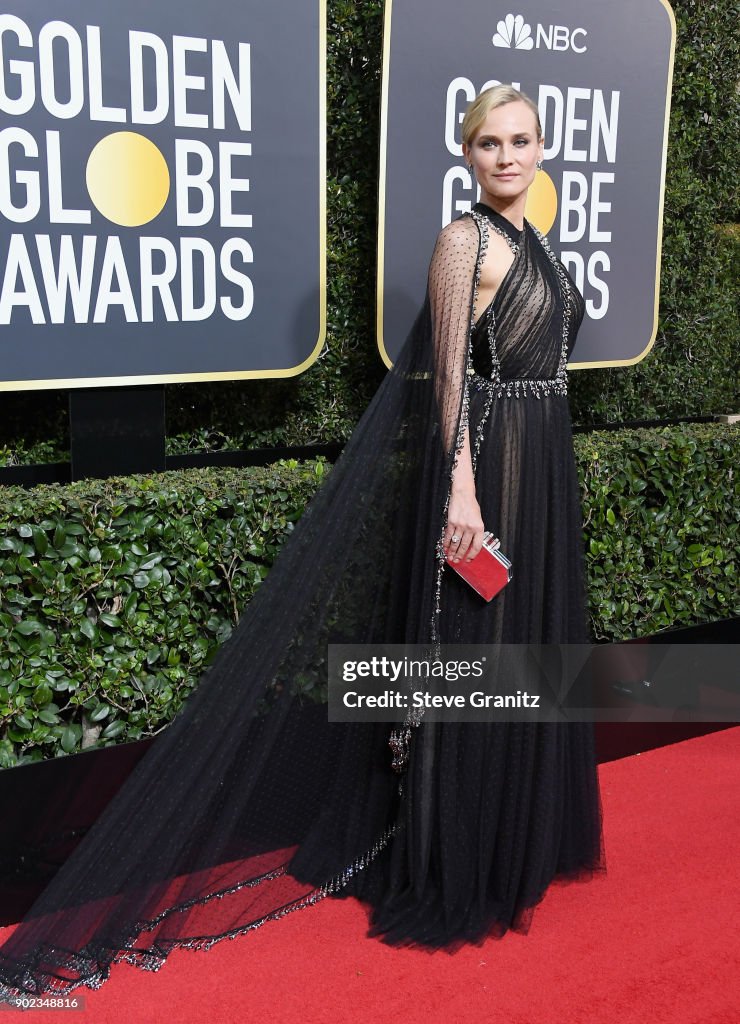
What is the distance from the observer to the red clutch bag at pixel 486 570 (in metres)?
2.42

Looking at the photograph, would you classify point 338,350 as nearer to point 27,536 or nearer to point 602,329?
Answer: point 602,329

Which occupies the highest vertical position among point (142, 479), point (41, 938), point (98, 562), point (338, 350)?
point (338, 350)

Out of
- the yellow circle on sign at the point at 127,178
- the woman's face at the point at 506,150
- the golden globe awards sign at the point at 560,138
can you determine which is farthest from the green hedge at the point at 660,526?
the yellow circle on sign at the point at 127,178

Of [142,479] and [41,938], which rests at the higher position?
[142,479]

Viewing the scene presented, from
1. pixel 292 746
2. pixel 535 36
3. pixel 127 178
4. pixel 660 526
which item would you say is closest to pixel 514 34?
pixel 535 36

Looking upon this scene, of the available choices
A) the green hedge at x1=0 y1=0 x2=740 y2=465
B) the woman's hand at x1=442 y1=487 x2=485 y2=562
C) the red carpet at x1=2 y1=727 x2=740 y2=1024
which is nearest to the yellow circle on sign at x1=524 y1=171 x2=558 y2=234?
the green hedge at x1=0 y1=0 x2=740 y2=465

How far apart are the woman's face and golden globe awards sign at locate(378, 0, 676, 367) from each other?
946mm

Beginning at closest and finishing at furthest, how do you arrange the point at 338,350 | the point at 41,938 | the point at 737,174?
1. the point at 41,938
2. the point at 338,350
3. the point at 737,174

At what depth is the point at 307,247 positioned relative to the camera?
3.12m

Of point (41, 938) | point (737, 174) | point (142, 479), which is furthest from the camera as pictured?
point (737, 174)

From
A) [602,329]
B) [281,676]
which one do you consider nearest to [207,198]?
[281,676]

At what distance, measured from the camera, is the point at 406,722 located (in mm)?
2562

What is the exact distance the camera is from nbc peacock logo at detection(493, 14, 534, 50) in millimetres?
3402

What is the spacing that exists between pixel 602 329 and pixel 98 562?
6.92 feet
